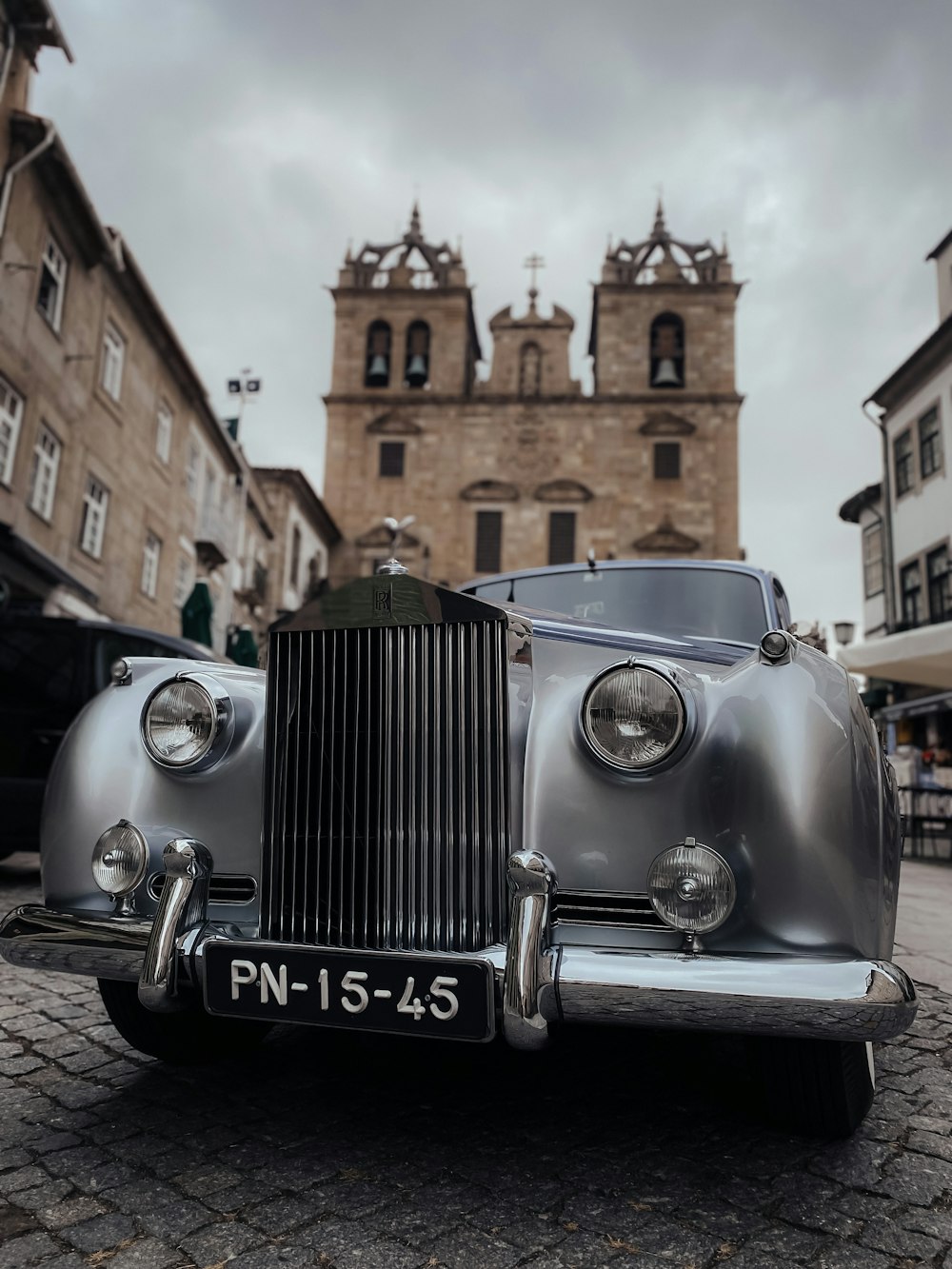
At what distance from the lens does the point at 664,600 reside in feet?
13.0

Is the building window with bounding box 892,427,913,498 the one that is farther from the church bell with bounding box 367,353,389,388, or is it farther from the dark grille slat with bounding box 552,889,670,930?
the church bell with bounding box 367,353,389,388

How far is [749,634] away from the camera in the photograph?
12.4 ft

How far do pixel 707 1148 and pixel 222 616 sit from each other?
24332 mm

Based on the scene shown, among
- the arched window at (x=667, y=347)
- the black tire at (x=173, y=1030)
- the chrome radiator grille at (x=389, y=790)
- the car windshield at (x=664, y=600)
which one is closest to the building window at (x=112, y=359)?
the car windshield at (x=664, y=600)

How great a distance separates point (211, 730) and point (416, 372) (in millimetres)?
39460

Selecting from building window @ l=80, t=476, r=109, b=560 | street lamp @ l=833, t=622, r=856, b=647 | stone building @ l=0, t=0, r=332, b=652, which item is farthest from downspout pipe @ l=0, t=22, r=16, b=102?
street lamp @ l=833, t=622, r=856, b=647

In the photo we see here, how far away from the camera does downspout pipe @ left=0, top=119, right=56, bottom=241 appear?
13.2 meters

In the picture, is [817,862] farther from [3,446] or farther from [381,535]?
[381,535]

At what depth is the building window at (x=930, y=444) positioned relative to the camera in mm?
20312

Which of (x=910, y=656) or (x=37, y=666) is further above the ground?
(x=910, y=656)

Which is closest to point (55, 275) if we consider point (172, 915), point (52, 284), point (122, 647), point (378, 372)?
point (52, 284)

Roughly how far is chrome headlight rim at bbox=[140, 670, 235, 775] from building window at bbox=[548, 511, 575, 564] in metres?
36.2

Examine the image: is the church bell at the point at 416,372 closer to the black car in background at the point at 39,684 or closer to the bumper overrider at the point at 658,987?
the black car in background at the point at 39,684

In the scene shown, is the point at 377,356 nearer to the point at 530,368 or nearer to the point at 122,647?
the point at 530,368
